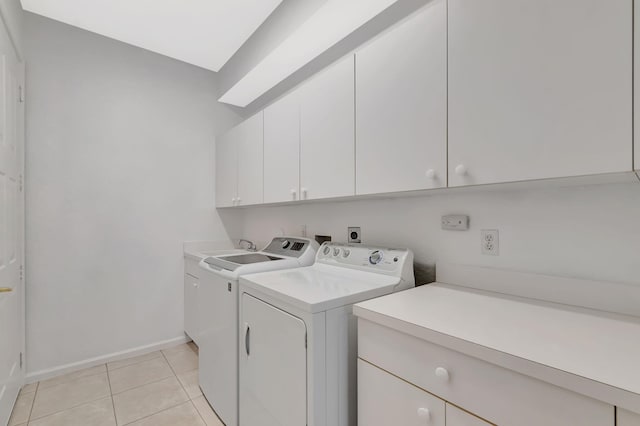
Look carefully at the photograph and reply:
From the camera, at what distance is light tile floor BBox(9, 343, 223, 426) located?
1784 mm

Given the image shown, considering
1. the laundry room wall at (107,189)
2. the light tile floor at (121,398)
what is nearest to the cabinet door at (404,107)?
the light tile floor at (121,398)

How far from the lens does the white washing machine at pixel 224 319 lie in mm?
1604

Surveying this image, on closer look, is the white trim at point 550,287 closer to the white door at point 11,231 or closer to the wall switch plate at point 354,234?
the wall switch plate at point 354,234

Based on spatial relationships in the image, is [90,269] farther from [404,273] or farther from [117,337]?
[404,273]

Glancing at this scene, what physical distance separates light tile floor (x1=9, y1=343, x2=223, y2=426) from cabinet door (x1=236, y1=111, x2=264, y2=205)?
1.46 metres

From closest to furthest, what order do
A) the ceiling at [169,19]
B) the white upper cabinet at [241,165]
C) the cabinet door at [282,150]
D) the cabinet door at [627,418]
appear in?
1. the cabinet door at [627,418]
2. the cabinet door at [282,150]
3. the ceiling at [169,19]
4. the white upper cabinet at [241,165]

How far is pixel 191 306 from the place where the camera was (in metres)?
2.65

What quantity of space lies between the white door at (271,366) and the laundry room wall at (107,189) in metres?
1.65

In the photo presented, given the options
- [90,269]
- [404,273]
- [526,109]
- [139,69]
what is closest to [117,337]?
[90,269]

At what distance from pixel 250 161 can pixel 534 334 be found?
214 centimetres

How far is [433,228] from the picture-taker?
150 cm

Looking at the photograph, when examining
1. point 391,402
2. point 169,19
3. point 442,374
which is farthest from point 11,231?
point 442,374

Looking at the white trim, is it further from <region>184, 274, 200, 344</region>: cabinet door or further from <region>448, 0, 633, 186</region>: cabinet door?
<region>184, 274, 200, 344</region>: cabinet door

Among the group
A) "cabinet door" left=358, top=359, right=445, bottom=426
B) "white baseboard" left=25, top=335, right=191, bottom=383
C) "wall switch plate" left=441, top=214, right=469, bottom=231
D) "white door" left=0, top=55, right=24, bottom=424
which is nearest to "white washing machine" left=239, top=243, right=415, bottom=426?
"cabinet door" left=358, top=359, right=445, bottom=426
